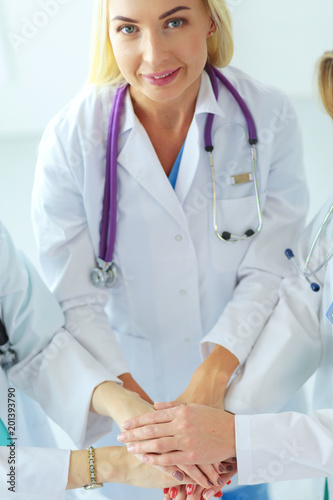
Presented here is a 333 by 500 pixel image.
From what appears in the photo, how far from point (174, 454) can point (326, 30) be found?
3059mm

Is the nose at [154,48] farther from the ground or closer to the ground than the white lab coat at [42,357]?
farther from the ground

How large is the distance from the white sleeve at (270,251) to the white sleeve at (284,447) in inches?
8.1

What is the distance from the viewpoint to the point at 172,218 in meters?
1.37

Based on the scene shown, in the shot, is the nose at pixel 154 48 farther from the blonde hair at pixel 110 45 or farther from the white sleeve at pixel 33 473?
the white sleeve at pixel 33 473

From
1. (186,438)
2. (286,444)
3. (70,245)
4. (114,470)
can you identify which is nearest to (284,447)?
(286,444)

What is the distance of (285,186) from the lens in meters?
1.45

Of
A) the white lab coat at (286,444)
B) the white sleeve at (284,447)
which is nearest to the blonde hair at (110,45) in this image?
the white lab coat at (286,444)

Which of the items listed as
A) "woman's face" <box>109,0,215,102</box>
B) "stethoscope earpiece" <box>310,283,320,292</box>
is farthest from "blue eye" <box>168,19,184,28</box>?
"stethoscope earpiece" <box>310,283,320,292</box>

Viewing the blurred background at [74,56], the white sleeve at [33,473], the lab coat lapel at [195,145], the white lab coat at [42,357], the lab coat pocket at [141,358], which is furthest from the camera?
the blurred background at [74,56]

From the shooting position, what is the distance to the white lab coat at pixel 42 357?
A: 49.5 inches

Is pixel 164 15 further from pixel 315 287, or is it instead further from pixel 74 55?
pixel 74 55

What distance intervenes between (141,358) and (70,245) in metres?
0.36

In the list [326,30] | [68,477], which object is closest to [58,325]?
[68,477]

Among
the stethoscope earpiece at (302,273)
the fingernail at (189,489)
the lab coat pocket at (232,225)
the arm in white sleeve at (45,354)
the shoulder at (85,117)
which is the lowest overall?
the fingernail at (189,489)
